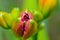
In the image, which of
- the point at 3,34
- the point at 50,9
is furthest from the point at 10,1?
the point at 50,9

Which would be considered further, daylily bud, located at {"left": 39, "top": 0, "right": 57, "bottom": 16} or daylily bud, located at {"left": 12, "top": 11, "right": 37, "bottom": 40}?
daylily bud, located at {"left": 39, "top": 0, "right": 57, "bottom": 16}

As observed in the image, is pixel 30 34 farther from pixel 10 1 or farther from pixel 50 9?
pixel 10 1

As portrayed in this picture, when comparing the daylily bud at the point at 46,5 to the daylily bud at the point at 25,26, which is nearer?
the daylily bud at the point at 25,26

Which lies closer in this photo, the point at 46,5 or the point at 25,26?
the point at 25,26

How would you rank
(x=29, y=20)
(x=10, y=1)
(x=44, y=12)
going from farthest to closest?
1. (x=10, y=1)
2. (x=44, y=12)
3. (x=29, y=20)
